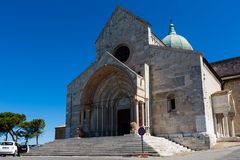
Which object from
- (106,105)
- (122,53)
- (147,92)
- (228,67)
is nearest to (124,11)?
(122,53)

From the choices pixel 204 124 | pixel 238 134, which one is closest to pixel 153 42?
pixel 204 124

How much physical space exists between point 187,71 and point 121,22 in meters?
8.19

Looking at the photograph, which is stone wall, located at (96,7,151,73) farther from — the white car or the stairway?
the white car

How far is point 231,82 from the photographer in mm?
26203

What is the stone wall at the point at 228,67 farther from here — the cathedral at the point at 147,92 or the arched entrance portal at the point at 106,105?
the arched entrance portal at the point at 106,105

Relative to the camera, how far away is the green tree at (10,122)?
3944 cm

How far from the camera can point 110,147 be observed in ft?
54.2

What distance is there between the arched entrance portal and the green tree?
2118cm

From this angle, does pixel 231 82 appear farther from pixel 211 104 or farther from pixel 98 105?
Answer: pixel 98 105

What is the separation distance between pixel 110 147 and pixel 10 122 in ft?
91.5

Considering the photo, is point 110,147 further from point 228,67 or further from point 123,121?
point 228,67

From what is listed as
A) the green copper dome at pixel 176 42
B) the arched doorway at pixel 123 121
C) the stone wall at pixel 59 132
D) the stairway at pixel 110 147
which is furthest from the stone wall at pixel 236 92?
the stone wall at pixel 59 132

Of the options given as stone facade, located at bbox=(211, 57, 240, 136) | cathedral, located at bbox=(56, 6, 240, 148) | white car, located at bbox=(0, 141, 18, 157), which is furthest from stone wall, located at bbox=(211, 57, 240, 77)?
white car, located at bbox=(0, 141, 18, 157)

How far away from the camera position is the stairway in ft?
49.6
